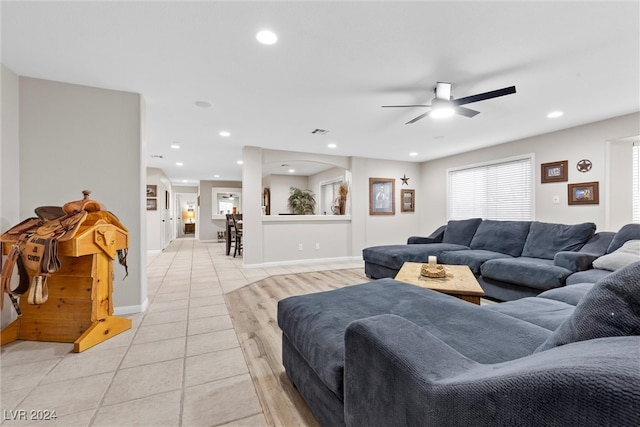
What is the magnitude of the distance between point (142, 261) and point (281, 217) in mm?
2985

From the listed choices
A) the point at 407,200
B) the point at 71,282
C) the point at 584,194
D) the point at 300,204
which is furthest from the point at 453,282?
the point at 300,204

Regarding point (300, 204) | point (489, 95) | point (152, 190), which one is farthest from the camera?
point (300, 204)

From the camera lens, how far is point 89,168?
2.75 meters

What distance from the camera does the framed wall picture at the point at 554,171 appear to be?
13.9 feet

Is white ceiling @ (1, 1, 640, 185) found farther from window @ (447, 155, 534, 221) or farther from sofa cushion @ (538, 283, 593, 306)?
sofa cushion @ (538, 283, 593, 306)

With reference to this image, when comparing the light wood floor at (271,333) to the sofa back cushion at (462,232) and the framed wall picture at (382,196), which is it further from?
the framed wall picture at (382,196)

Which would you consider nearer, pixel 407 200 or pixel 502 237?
pixel 502 237

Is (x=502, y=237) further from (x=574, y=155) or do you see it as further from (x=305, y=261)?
(x=305, y=261)

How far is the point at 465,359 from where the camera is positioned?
84 centimetres

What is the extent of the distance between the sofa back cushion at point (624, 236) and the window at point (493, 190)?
5.72ft

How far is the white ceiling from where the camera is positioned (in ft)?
5.82

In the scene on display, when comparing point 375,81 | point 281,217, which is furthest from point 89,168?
point 281,217

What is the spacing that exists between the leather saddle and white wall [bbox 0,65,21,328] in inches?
14.2

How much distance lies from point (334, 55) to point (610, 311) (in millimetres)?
2265
